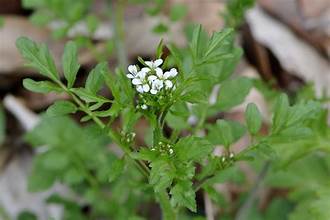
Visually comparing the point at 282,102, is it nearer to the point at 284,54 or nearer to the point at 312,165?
the point at 312,165

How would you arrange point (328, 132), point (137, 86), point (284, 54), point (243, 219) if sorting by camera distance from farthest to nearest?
point (284, 54) → point (243, 219) → point (328, 132) → point (137, 86)

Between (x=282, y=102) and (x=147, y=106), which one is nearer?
(x=147, y=106)

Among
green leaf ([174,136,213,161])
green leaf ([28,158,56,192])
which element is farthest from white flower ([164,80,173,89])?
green leaf ([28,158,56,192])

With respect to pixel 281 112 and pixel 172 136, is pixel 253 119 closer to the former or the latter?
pixel 281 112

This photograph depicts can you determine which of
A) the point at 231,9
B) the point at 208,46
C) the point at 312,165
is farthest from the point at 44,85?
the point at 312,165

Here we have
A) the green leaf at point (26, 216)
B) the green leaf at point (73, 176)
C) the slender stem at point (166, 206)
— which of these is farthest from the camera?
the green leaf at point (26, 216)

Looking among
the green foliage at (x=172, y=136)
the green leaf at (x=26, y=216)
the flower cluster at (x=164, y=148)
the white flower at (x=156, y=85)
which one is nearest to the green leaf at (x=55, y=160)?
the green foliage at (x=172, y=136)

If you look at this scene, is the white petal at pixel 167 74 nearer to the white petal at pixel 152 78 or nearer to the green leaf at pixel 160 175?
the white petal at pixel 152 78
